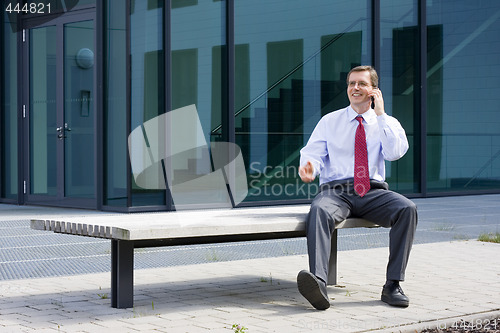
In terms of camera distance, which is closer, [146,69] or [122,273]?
[122,273]

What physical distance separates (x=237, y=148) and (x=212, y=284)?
6.55 meters

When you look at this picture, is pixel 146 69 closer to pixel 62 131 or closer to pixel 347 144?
pixel 62 131

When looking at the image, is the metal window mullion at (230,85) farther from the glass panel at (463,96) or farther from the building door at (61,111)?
the glass panel at (463,96)

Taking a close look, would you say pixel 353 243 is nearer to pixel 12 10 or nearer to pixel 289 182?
pixel 289 182

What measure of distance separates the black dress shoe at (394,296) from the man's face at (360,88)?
3.70ft

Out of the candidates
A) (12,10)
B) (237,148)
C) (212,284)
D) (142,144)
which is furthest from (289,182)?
(212,284)

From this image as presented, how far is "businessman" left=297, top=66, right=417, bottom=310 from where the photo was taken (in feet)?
15.7

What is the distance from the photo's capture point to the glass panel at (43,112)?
1253cm

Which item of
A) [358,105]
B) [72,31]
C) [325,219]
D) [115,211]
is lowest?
[115,211]

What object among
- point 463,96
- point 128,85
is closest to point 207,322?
point 128,85

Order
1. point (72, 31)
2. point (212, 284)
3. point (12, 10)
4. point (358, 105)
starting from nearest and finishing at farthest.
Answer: point (358, 105) → point (212, 284) → point (72, 31) → point (12, 10)

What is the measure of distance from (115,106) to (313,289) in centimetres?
711

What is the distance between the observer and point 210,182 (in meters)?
11.7

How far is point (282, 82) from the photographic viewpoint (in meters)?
12.3
